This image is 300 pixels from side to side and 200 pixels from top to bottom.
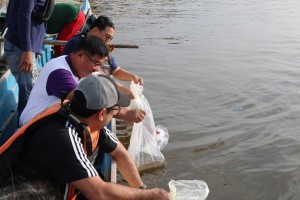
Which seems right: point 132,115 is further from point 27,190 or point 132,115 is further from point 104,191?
point 27,190

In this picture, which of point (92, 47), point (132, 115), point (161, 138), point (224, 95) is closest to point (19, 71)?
point (92, 47)

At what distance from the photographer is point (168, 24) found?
1522 centimetres

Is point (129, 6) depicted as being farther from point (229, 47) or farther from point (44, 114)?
point (44, 114)

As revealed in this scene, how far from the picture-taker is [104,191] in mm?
2523

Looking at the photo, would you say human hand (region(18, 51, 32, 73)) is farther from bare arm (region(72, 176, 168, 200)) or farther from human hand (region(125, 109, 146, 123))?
bare arm (region(72, 176, 168, 200))

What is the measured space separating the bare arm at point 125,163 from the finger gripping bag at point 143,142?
980 millimetres

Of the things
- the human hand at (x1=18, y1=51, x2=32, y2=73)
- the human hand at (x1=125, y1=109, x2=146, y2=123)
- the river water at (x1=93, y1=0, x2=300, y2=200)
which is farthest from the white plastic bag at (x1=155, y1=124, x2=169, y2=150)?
the human hand at (x1=18, y1=51, x2=32, y2=73)

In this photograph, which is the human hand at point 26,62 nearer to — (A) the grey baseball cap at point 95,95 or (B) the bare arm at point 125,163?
(B) the bare arm at point 125,163

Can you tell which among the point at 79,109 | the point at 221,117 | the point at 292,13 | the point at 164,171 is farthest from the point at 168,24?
the point at 79,109

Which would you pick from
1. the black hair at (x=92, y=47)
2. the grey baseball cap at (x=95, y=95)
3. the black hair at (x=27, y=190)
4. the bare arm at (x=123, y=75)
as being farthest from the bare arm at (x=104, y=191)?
the bare arm at (x=123, y=75)

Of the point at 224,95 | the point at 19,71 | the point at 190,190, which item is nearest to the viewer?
the point at 190,190

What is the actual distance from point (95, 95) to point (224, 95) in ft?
18.0

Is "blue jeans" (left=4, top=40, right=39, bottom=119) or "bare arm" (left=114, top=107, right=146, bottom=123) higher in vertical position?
"blue jeans" (left=4, top=40, right=39, bottom=119)

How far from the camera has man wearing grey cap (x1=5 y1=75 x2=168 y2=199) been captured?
2.43 m
